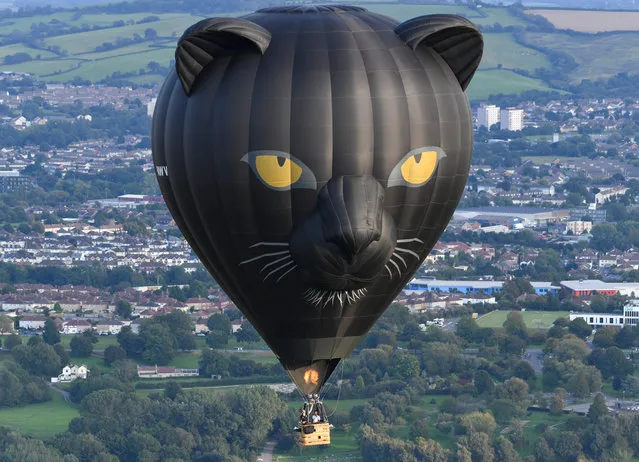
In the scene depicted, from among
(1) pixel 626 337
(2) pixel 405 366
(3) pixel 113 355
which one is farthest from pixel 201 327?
(1) pixel 626 337

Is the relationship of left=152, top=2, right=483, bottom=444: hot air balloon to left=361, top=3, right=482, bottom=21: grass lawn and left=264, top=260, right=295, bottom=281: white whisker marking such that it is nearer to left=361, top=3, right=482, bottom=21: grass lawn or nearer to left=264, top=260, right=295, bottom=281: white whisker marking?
left=264, top=260, right=295, bottom=281: white whisker marking

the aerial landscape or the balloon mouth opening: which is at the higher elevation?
the aerial landscape

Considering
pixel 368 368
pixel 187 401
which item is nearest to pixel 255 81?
pixel 187 401

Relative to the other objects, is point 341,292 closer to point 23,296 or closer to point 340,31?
point 340,31

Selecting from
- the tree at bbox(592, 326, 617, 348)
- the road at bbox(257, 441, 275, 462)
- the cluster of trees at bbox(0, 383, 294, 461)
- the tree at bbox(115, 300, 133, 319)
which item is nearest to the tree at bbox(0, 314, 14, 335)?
the tree at bbox(115, 300, 133, 319)

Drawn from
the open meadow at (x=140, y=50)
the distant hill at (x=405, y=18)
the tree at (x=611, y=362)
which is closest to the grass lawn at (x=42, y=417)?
the tree at (x=611, y=362)

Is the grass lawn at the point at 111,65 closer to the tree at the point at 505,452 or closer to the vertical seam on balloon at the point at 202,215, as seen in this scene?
the tree at the point at 505,452

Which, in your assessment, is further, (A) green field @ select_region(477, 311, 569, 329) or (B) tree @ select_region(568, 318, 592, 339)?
(A) green field @ select_region(477, 311, 569, 329)
